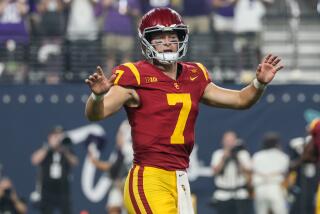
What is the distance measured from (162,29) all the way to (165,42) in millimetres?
86

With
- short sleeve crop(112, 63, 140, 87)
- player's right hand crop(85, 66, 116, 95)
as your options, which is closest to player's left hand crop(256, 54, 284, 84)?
short sleeve crop(112, 63, 140, 87)

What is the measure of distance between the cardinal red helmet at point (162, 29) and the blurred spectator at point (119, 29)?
270 inches

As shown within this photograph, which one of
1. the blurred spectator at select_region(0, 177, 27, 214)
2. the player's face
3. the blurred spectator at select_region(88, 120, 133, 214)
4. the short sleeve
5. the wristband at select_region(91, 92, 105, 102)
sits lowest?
the blurred spectator at select_region(0, 177, 27, 214)

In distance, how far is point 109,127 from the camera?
13.4 metres

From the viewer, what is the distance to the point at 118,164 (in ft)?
43.5

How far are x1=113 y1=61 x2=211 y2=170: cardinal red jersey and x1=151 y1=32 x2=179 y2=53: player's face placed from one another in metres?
0.13

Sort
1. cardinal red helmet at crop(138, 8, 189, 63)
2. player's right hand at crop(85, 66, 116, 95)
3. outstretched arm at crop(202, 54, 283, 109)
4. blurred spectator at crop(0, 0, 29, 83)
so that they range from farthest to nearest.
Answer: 1. blurred spectator at crop(0, 0, 29, 83)
2. outstretched arm at crop(202, 54, 283, 109)
3. cardinal red helmet at crop(138, 8, 189, 63)
4. player's right hand at crop(85, 66, 116, 95)

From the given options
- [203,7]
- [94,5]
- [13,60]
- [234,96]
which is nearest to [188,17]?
[203,7]

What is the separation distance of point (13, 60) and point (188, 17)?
7.56 feet

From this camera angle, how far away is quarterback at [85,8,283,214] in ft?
20.4

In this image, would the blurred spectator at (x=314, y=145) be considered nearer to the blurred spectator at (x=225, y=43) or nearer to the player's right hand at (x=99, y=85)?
the player's right hand at (x=99, y=85)

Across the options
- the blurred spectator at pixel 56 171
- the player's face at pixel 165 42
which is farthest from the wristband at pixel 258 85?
the blurred spectator at pixel 56 171

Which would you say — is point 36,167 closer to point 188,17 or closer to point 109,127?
point 109,127

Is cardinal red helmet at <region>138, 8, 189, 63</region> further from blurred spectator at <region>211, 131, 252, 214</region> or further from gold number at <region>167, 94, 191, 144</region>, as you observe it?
blurred spectator at <region>211, 131, 252, 214</region>
